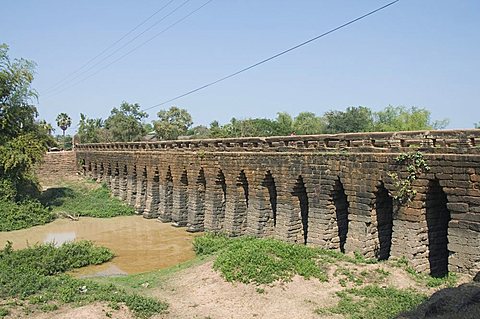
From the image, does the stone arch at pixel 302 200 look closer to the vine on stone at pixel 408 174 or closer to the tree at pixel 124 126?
the vine on stone at pixel 408 174

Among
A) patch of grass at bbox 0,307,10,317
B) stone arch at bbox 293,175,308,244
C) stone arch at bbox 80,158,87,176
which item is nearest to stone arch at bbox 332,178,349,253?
stone arch at bbox 293,175,308,244

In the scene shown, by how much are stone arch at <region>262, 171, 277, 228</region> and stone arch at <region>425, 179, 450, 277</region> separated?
621 centimetres

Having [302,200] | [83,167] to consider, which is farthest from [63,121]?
[302,200]

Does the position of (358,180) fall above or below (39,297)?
above

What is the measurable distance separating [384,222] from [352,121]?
156 feet

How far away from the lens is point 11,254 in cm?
1617

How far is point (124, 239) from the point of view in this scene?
22.0 metres

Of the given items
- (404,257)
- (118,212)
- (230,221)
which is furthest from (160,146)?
(404,257)

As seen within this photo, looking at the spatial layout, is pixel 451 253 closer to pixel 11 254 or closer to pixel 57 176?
pixel 11 254

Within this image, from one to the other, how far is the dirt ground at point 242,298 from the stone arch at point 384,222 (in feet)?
4.83

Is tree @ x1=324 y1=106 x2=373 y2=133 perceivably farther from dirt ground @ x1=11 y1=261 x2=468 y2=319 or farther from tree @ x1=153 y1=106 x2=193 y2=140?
dirt ground @ x1=11 y1=261 x2=468 y2=319

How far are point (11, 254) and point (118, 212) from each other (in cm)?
1266

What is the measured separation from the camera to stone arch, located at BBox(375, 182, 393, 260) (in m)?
13.4

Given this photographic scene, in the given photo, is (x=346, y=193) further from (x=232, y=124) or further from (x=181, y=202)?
(x=232, y=124)
